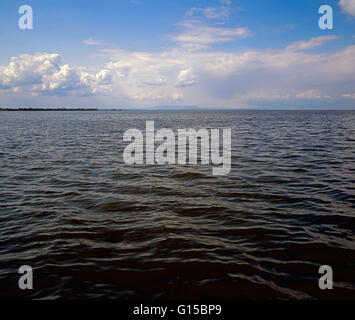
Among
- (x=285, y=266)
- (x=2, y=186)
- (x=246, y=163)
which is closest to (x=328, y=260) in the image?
(x=285, y=266)

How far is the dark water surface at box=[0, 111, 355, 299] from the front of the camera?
15.9ft

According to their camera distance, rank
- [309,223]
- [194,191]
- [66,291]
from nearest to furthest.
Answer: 1. [66,291]
2. [309,223]
3. [194,191]

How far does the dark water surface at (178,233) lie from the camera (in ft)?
15.9

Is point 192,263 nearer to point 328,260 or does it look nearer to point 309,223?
point 328,260

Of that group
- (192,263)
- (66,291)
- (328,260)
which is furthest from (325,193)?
(66,291)

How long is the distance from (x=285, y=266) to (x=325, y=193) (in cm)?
560

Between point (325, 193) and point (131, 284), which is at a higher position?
point (325, 193)

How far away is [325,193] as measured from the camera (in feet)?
31.9

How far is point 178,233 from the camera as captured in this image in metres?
6.82

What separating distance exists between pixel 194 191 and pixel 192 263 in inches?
195

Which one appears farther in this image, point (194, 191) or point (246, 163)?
point (246, 163)

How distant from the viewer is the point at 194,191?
10.3m
